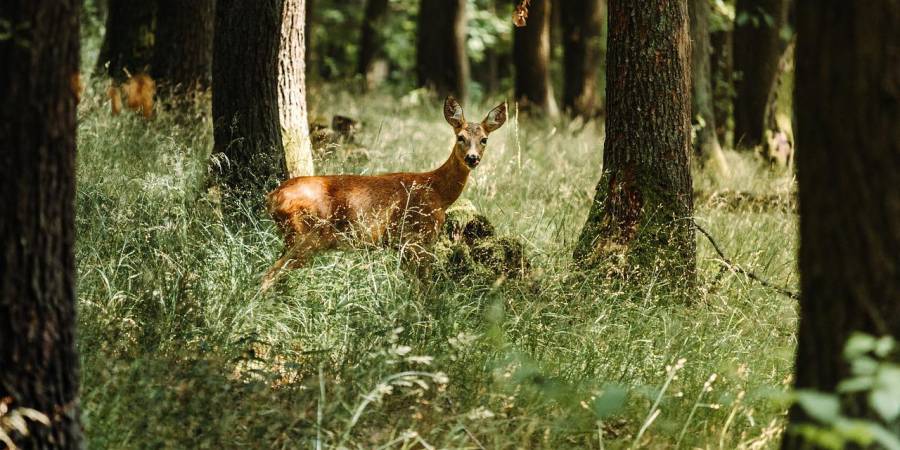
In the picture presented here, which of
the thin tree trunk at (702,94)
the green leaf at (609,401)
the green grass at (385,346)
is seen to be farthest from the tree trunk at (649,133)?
the thin tree trunk at (702,94)

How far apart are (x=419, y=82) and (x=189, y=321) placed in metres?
14.5

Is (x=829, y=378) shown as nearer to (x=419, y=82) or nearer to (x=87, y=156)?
(x=87, y=156)

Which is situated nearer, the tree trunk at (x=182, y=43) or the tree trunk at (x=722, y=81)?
the tree trunk at (x=182, y=43)

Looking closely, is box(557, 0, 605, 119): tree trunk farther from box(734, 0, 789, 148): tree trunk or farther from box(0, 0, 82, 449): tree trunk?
box(0, 0, 82, 449): tree trunk

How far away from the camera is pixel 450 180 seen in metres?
7.31

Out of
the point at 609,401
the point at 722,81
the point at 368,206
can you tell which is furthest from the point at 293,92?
the point at 722,81

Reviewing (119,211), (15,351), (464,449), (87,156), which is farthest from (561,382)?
(87,156)

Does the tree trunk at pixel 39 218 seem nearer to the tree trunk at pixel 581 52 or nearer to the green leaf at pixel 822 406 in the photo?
the green leaf at pixel 822 406

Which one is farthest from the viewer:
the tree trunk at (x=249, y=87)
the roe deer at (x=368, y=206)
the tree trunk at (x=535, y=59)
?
the tree trunk at (x=535, y=59)

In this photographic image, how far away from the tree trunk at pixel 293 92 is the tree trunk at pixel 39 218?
4.45m

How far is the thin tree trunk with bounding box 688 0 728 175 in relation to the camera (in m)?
11.9

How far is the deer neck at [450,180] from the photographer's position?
284 inches

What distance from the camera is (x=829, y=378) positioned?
3133mm

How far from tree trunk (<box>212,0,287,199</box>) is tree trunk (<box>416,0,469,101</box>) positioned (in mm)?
10033
